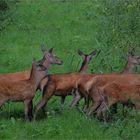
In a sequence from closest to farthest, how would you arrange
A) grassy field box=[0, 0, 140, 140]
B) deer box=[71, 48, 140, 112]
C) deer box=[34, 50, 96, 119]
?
grassy field box=[0, 0, 140, 140] < deer box=[71, 48, 140, 112] < deer box=[34, 50, 96, 119]

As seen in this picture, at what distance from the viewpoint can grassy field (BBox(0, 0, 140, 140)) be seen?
9852 millimetres

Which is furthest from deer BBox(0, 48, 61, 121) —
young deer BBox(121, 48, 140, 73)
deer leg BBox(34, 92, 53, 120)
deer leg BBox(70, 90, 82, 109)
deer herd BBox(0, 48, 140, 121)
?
young deer BBox(121, 48, 140, 73)

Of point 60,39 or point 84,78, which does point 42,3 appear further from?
point 84,78

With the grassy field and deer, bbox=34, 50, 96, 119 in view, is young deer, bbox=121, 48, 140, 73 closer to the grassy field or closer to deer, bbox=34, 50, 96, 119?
the grassy field

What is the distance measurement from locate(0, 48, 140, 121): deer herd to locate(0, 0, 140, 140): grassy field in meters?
0.22

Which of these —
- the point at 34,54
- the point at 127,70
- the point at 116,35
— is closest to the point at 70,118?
the point at 127,70

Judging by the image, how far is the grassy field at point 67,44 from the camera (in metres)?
9.85

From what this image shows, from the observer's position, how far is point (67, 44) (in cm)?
1742

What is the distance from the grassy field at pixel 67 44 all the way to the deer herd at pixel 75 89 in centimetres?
22

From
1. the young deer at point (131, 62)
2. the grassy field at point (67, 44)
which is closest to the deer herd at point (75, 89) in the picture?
the grassy field at point (67, 44)

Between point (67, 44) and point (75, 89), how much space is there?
6070 mm

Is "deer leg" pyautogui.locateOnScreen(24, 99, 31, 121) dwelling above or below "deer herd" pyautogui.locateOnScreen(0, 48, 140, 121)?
below

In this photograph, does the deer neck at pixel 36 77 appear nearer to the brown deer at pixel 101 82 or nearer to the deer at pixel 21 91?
the deer at pixel 21 91

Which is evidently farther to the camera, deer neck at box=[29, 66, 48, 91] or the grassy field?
deer neck at box=[29, 66, 48, 91]
